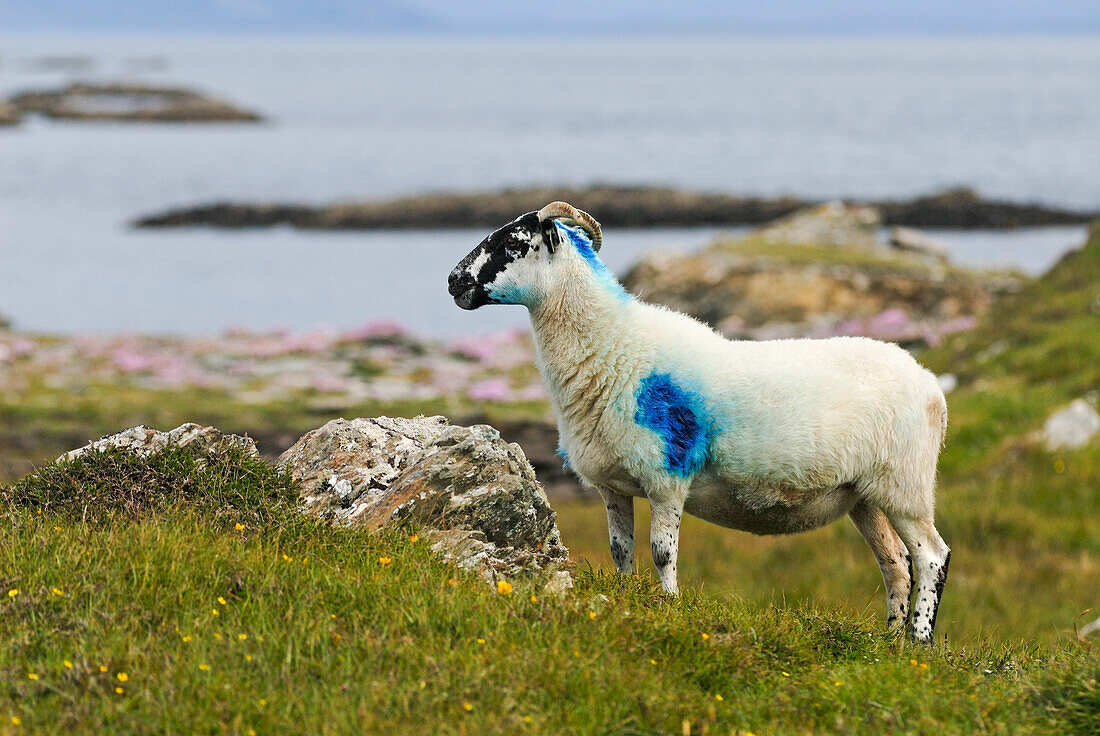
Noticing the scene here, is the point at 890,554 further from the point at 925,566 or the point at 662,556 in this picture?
the point at 662,556

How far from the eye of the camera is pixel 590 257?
8695mm

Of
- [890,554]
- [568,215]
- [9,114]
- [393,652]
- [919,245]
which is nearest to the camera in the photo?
[393,652]

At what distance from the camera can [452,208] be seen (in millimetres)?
63969

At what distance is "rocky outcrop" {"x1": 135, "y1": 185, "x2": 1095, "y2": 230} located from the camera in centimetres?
5894

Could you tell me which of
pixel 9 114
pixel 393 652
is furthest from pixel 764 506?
pixel 9 114

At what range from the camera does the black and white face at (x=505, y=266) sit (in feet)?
27.6

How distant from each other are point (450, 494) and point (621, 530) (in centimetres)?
140

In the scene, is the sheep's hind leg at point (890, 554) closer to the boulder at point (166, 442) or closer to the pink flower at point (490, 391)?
the boulder at point (166, 442)

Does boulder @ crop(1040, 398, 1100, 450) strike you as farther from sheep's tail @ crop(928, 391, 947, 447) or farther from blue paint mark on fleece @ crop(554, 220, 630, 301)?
blue paint mark on fleece @ crop(554, 220, 630, 301)

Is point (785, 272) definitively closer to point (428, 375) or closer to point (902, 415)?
point (428, 375)

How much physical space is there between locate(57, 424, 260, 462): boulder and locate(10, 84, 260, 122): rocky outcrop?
115m

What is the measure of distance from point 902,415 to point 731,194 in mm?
60096

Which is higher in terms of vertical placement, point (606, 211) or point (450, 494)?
point (450, 494)

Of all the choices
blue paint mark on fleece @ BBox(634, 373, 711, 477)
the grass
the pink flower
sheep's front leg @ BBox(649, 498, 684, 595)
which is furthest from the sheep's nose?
the pink flower
